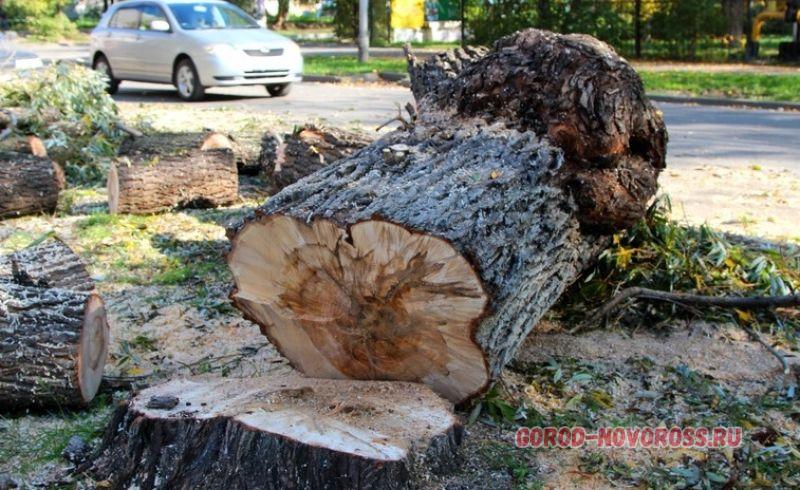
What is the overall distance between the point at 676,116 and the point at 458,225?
10160mm

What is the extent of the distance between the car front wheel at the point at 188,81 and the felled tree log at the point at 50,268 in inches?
419

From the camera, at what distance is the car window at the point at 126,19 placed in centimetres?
1681

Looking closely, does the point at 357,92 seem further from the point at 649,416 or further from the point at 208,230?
the point at 649,416

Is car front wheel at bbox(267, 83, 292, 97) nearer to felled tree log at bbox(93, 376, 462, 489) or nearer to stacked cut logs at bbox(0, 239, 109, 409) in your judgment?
stacked cut logs at bbox(0, 239, 109, 409)

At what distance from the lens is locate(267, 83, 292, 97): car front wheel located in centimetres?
1591

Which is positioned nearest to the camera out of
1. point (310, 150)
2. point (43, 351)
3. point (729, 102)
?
point (43, 351)

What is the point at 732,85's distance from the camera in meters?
15.6

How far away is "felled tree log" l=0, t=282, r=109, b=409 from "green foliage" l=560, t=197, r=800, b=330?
2.49 meters

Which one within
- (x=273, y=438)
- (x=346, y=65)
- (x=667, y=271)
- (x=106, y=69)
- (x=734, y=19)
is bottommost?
(x=273, y=438)

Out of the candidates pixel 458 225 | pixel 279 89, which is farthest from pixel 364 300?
pixel 279 89

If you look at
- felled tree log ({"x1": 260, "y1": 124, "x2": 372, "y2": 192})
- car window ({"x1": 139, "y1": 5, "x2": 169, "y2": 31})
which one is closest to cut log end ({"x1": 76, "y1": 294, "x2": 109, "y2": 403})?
felled tree log ({"x1": 260, "y1": 124, "x2": 372, "y2": 192})

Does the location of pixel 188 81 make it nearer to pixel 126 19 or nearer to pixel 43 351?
pixel 126 19

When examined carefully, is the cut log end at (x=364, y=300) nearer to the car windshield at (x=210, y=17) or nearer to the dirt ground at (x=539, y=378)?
the dirt ground at (x=539, y=378)

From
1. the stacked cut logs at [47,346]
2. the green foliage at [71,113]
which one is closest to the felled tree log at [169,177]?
the green foliage at [71,113]
